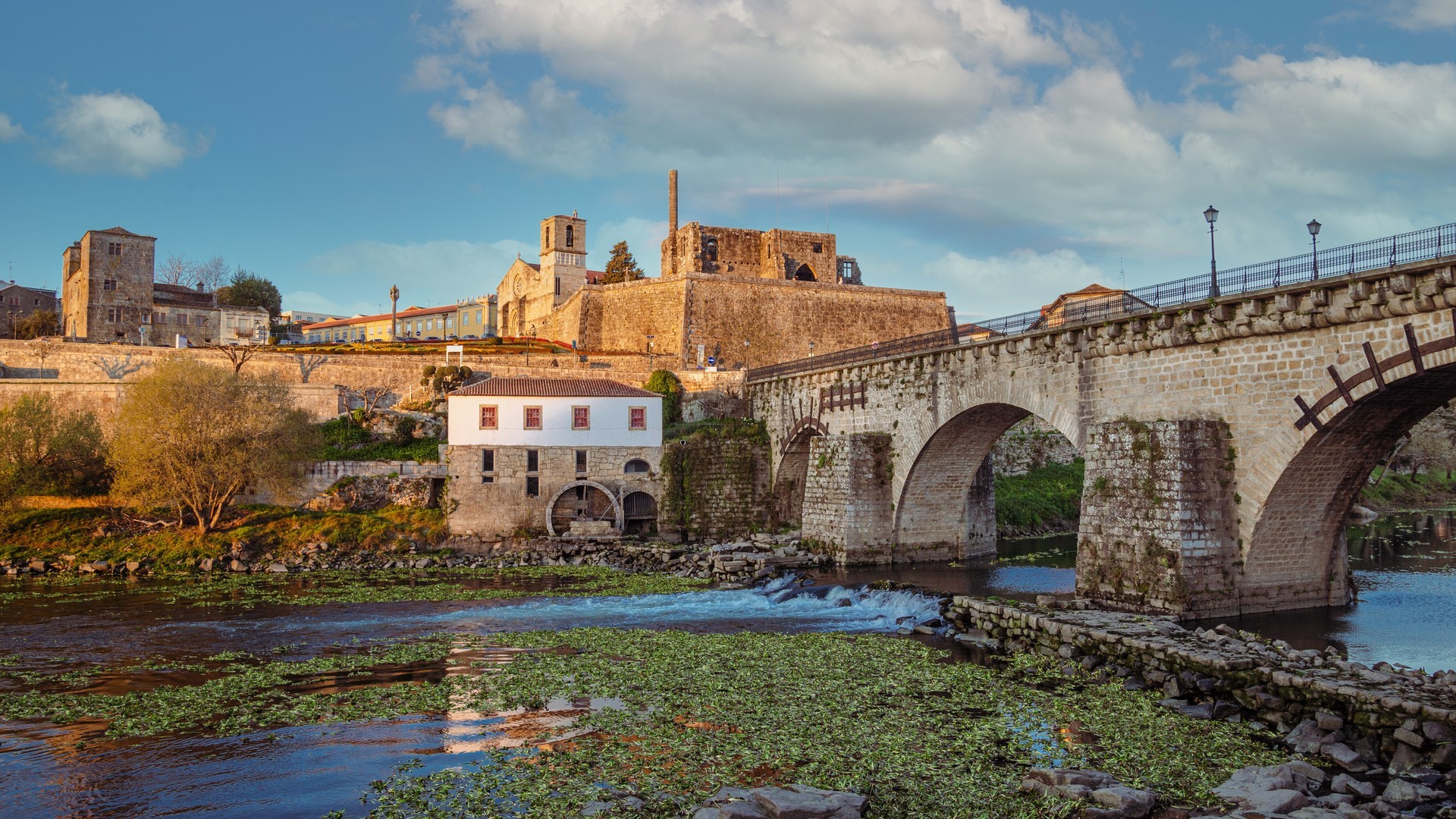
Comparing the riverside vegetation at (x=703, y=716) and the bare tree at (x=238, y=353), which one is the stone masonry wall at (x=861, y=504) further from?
the bare tree at (x=238, y=353)

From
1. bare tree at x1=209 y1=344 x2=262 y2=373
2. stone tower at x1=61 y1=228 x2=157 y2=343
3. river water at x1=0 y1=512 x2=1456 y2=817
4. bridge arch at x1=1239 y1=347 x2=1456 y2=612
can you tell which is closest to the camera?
river water at x1=0 y1=512 x2=1456 y2=817

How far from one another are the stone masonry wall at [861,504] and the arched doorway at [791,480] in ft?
19.7

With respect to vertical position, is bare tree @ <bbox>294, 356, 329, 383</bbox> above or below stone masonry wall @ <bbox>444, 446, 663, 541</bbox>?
above

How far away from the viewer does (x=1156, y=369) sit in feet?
71.7

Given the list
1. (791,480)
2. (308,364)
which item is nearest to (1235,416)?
(791,480)

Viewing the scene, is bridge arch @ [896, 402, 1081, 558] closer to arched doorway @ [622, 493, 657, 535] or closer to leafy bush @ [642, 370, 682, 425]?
arched doorway @ [622, 493, 657, 535]

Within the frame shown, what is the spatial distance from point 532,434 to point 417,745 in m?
27.1

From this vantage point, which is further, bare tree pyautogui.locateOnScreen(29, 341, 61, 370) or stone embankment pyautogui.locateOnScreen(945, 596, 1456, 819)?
bare tree pyautogui.locateOnScreen(29, 341, 61, 370)

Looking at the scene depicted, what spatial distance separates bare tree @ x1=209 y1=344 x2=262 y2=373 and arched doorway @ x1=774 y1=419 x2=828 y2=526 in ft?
93.4

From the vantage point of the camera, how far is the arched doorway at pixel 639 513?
4062 centimetres

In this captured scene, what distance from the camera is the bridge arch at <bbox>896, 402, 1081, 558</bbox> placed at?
31.3 meters

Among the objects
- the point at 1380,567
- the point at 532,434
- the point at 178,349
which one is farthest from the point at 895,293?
the point at 178,349

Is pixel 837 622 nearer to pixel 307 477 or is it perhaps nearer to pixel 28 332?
pixel 307 477

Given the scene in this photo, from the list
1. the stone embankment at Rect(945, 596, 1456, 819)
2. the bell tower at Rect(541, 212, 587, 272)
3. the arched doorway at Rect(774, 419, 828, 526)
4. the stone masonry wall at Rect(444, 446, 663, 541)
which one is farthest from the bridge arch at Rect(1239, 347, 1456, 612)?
the bell tower at Rect(541, 212, 587, 272)
